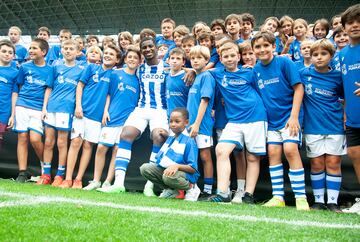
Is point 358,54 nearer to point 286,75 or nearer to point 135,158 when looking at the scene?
point 286,75

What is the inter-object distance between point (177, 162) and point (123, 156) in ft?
3.02

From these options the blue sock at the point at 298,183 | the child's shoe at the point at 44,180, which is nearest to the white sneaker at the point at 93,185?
the child's shoe at the point at 44,180

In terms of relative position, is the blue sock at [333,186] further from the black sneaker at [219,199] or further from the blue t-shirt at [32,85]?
the blue t-shirt at [32,85]

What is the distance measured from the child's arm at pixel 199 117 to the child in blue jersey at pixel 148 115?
61 cm

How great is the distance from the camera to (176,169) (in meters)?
4.79

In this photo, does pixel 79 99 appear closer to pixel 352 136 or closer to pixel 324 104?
pixel 324 104

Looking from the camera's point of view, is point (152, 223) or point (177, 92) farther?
point (177, 92)

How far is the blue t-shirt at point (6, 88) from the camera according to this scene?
21.1 ft

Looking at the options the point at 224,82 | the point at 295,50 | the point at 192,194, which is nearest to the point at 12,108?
the point at 192,194

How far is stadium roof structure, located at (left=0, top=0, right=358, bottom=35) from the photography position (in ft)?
102

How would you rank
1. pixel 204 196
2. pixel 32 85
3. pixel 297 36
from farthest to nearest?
pixel 297 36
pixel 32 85
pixel 204 196

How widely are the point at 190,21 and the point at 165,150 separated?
1207 inches

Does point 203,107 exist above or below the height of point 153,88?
below

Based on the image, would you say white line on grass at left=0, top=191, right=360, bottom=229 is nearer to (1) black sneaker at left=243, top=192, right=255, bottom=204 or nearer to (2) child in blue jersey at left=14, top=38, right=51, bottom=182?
(1) black sneaker at left=243, top=192, right=255, bottom=204
